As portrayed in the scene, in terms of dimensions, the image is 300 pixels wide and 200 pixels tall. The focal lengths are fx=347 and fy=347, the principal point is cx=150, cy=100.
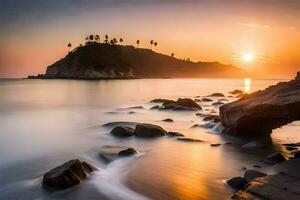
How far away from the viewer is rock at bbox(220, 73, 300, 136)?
1568 centimetres

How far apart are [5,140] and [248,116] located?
1579 centimetres

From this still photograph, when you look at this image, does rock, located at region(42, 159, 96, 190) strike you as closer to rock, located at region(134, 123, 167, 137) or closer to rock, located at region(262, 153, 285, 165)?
rock, located at region(262, 153, 285, 165)

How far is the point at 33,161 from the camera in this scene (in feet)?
54.5

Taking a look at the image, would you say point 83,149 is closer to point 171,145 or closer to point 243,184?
point 171,145

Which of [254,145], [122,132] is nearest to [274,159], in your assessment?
[254,145]

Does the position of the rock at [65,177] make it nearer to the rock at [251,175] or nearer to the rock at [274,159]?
the rock at [251,175]

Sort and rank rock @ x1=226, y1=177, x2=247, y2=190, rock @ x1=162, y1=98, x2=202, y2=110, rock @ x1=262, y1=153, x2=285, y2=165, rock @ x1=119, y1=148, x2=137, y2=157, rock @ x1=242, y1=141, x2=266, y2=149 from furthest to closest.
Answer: rock @ x1=162, y1=98, x2=202, y2=110, rock @ x1=242, y1=141, x2=266, y2=149, rock @ x1=119, y1=148, x2=137, y2=157, rock @ x1=262, y1=153, x2=285, y2=165, rock @ x1=226, y1=177, x2=247, y2=190

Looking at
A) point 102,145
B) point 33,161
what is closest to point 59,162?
point 33,161

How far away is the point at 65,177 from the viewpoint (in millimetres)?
11703

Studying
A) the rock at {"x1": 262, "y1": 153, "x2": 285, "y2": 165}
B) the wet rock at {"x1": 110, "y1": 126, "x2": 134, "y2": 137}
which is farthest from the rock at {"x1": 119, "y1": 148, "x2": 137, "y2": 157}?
the rock at {"x1": 262, "y1": 153, "x2": 285, "y2": 165}

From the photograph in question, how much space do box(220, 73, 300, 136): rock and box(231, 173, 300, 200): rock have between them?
530 centimetres

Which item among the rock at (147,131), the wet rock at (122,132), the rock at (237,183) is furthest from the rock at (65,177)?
the wet rock at (122,132)

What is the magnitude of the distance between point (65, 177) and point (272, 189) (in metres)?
6.59

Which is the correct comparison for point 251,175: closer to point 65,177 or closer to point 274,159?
point 274,159
